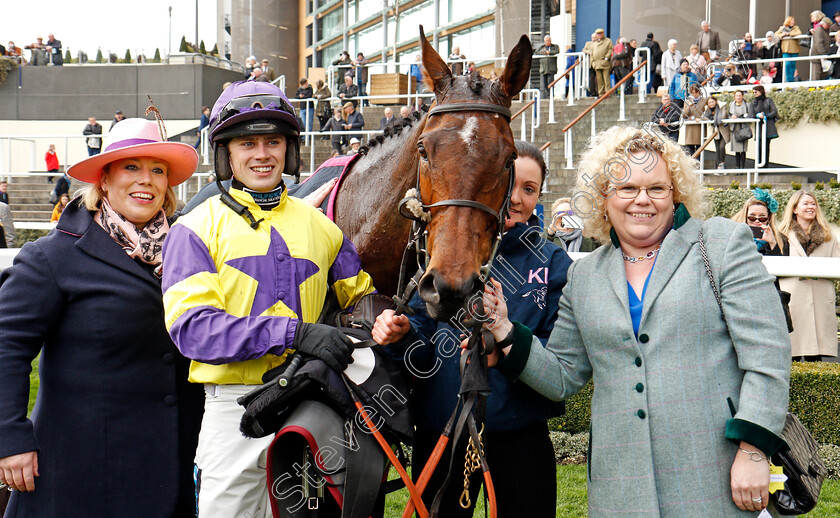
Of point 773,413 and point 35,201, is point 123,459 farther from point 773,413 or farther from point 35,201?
point 35,201

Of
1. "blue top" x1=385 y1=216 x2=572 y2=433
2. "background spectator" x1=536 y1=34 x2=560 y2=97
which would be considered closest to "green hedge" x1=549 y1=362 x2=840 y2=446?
"blue top" x1=385 y1=216 x2=572 y2=433

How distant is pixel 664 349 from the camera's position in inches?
79.7

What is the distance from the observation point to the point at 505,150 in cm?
211

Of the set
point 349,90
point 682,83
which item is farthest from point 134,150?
point 349,90

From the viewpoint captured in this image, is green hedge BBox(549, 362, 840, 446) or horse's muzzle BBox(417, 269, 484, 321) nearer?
horse's muzzle BBox(417, 269, 484, 321)

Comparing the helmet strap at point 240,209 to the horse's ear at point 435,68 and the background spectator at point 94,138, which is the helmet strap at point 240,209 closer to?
the horse's ear at point 435,68

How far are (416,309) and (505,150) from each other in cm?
58

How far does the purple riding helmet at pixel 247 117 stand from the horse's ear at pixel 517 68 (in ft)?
2.17

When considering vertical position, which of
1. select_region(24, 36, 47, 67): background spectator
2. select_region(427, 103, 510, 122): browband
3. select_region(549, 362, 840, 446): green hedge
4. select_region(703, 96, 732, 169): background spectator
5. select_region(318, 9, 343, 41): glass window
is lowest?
select_region(549, 362, 840, 446): green hedge

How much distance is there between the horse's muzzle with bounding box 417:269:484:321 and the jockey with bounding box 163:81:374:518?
0.82 feet

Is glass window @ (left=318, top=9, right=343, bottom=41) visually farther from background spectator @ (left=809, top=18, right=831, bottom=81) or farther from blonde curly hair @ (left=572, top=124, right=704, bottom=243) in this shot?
blonde curly hair @ (left=572, top=124, right=704, bottom=243)

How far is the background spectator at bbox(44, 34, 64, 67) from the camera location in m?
24.0

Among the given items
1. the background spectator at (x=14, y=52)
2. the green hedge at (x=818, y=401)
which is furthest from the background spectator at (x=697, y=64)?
the background spectator at (x=14, y=52)

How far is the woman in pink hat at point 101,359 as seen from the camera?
7.57 ft
